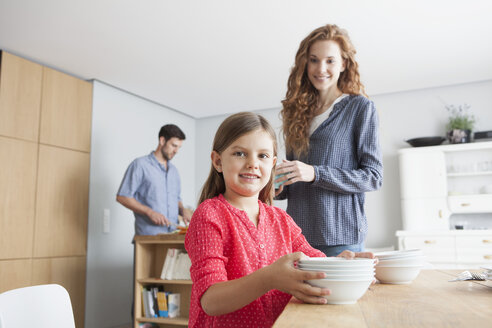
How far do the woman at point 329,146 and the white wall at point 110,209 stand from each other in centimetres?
333

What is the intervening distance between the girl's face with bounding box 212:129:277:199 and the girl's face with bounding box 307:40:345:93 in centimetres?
57

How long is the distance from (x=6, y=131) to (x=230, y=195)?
3252 millimetres

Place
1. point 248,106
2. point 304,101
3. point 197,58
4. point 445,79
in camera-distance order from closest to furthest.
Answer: point 304,101, point 197,58, point 445,79, point 248,106

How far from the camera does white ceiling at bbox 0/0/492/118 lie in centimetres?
312

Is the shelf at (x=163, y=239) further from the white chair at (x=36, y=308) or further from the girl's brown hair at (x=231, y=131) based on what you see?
the girl's brown hair at (x=231, y=131)

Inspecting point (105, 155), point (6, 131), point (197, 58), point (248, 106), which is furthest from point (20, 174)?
point (248, 106)

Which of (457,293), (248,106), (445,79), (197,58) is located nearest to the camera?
(457,293)

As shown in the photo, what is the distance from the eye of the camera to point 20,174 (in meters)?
3.71

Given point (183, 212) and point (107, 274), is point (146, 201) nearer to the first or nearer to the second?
point (183, 212)

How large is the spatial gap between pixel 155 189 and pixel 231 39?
1572mm

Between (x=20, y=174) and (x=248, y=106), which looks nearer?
(x=20, y=174)

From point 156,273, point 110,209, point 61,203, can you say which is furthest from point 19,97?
point 156,273

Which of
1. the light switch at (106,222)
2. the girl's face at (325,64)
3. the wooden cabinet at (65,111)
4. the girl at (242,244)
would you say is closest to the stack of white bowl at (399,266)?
the girl at (242,244)

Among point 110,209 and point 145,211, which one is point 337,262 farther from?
point 110,209
